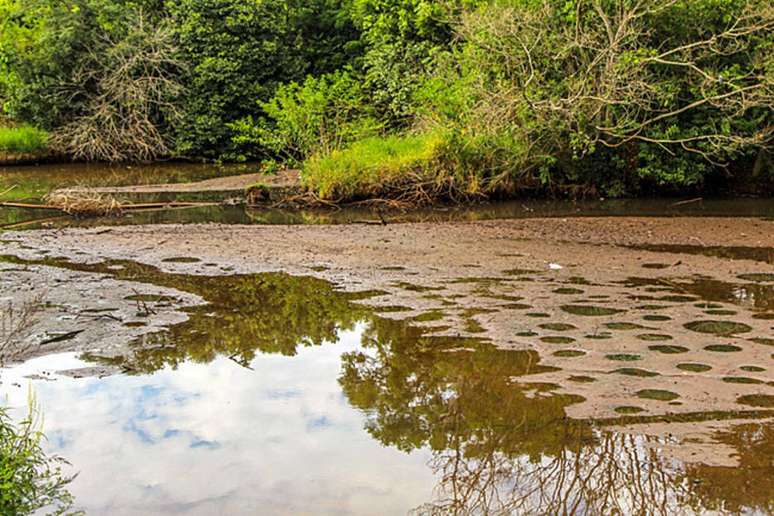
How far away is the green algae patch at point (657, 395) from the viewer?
6.83 meters

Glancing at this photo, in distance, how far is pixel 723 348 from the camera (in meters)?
7.96

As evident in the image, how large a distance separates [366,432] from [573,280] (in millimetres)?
4845

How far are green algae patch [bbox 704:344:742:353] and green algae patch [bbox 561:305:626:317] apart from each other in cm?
134

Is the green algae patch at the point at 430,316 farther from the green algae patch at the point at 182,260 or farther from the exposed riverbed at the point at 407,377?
the green algae patch at the point at 182,260

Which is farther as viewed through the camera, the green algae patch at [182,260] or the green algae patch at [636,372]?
the green algae patch at [182,260]

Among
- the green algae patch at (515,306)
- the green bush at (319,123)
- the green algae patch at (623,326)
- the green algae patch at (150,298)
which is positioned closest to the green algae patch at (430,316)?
the green algae patch at (515,306)

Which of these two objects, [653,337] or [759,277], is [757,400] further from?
[759,277]

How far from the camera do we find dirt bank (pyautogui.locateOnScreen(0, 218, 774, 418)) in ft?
24.0

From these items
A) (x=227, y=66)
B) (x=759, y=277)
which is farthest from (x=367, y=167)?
(x=227, y=66)

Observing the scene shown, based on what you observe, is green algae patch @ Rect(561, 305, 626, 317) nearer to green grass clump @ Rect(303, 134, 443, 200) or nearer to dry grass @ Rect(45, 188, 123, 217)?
green grass clump @ Rect(303, 134, 443, 200)

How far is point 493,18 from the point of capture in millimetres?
16344

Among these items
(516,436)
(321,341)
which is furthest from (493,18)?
(516,436)

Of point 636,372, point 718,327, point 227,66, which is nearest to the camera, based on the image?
point 636,372

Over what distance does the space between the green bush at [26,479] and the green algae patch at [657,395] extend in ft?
13.7
